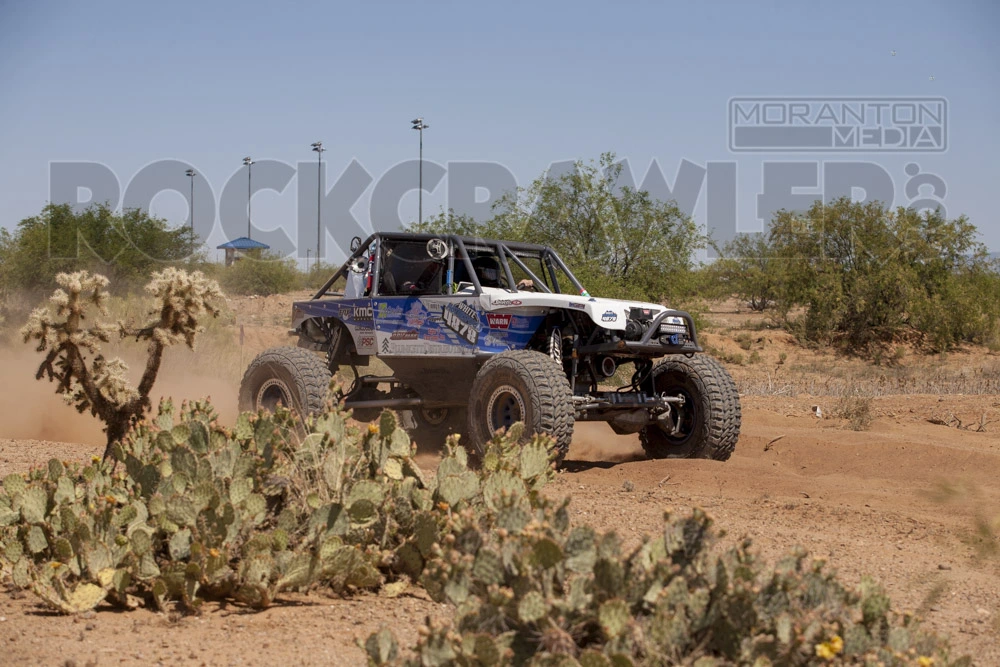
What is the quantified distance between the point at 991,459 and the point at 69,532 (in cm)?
726

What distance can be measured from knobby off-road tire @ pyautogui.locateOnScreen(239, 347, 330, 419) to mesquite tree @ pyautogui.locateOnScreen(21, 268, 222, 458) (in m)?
2.31

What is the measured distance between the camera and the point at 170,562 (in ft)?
14.3

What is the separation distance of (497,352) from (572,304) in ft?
2.83

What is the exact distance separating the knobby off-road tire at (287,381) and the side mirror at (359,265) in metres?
0.99

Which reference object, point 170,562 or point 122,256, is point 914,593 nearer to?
point 170,562

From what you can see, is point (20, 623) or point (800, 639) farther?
point (20, 623)

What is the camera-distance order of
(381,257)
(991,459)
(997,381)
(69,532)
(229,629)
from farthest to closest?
(997,381), (381,257), (991,459), (69,532), (229,629)

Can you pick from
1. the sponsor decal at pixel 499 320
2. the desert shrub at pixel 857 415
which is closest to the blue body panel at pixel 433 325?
the sponsor decal at pixel 499 320

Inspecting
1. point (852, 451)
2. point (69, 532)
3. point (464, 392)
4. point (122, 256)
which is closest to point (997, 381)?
point (852, 451)

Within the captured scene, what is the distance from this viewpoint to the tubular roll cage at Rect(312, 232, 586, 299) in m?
9.34

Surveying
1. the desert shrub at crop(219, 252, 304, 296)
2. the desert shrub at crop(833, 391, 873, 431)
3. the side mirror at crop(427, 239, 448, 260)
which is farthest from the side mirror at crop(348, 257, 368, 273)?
the desert shrub at crop(219, 252, 304, 296)

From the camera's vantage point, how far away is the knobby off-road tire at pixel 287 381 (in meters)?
9.18

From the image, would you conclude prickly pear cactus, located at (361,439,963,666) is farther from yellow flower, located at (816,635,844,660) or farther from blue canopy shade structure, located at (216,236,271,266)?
blue canopy shade structure, located at (216,236,271,266)

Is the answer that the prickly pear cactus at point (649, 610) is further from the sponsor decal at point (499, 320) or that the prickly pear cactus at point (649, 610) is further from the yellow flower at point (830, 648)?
the sponsor decal at point (499, 320)
